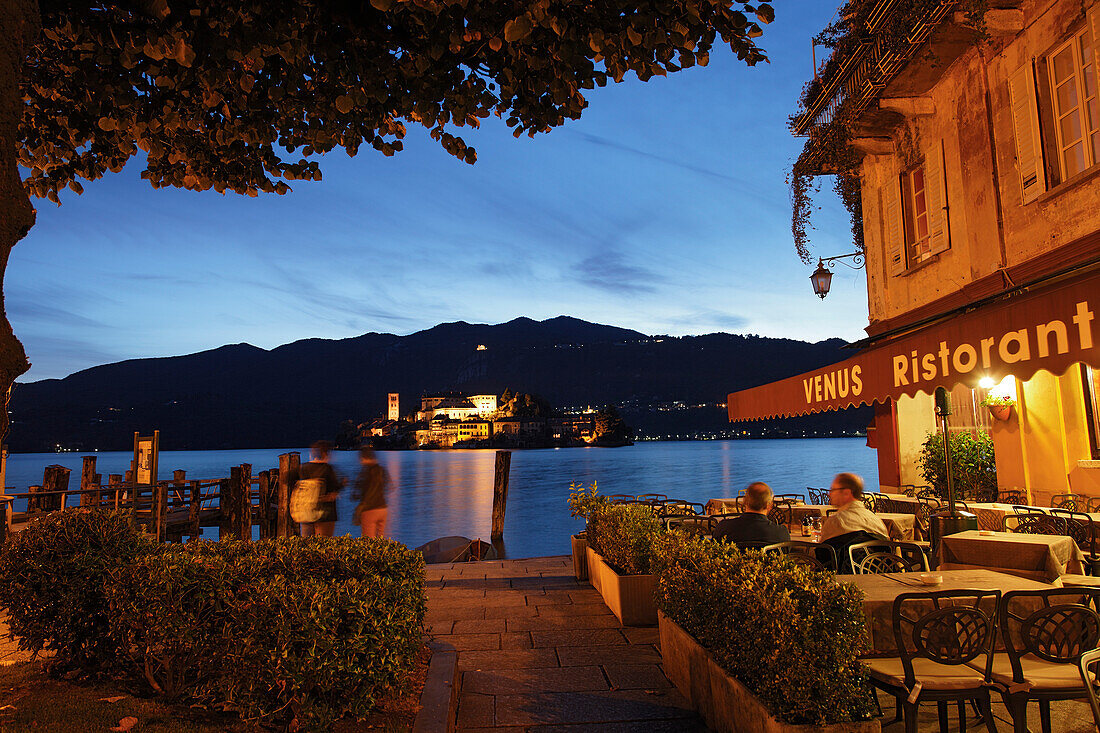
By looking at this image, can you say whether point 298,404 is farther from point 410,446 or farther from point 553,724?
point 553,724

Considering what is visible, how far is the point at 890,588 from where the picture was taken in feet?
13.3

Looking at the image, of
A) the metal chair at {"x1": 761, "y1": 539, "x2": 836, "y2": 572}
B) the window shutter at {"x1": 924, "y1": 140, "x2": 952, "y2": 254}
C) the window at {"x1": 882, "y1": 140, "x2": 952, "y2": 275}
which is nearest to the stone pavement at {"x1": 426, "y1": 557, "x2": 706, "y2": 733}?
the metal chair at {"x1": 761, "y1": 539, "x2": 836, "y2": 572}

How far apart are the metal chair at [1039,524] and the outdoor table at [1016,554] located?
2.66 feet

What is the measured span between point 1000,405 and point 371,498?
8.61 m

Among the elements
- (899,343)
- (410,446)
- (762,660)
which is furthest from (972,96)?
(410,446)

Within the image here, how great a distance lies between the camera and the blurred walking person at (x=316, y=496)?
739cm

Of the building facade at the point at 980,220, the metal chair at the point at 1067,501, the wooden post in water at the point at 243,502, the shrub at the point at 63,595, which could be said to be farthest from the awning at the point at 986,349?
the wooden post in water at the point at 243,502

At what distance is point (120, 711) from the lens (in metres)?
3.41

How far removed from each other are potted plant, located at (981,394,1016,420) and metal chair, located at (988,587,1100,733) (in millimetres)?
7098

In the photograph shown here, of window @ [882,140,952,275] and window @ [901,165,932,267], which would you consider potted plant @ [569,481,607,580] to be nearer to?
window @ [882,140,952,275]

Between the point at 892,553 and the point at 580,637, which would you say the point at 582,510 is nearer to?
the point at 580,637

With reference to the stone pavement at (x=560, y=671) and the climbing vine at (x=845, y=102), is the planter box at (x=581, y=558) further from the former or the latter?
the climbing vine at (x=845, y=102)

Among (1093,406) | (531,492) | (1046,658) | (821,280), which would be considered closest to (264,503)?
(821,280)

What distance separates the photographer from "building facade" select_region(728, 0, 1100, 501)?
18.0ft
